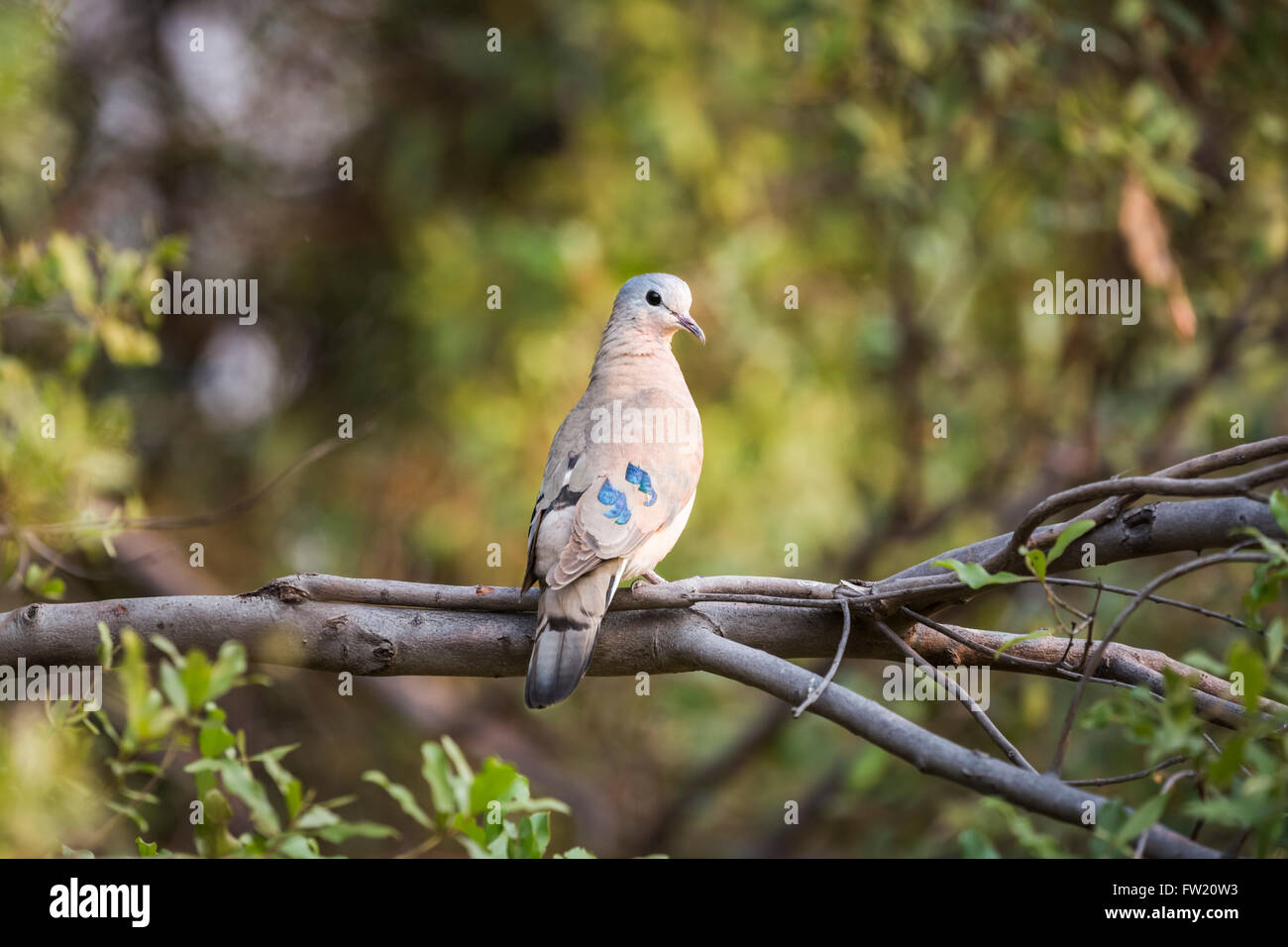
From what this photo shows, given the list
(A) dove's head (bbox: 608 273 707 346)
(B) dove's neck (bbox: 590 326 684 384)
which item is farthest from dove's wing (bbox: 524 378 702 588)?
(A) dove's head (bbox: 608 273 707 346)

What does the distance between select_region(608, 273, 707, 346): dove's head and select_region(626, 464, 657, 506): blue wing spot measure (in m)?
0.74

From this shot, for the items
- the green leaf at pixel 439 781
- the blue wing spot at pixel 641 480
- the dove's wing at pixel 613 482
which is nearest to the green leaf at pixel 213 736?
the green leaf at pixel 439 781

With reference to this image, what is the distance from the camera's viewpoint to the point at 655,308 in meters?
3.68

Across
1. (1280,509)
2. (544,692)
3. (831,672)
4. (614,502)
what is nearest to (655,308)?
(614,502)

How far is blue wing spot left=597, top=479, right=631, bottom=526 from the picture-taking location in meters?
2.86

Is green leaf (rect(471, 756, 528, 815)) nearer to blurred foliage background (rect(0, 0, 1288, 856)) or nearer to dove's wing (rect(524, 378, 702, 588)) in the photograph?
dove's wing (rect(524, 378, 702, 588))

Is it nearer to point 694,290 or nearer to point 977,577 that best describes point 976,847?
point 977,577

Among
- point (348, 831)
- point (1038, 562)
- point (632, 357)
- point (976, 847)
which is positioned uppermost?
point (632, 357)

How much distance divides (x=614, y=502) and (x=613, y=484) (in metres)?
0.08

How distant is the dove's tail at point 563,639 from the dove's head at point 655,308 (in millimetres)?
1266

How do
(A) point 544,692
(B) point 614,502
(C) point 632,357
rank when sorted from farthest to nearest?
(C) point 632,357, (B) point 614,502, (A) point 544,692

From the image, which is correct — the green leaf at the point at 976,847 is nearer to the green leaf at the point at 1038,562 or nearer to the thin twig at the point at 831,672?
the thin twig at the point at 831,672
